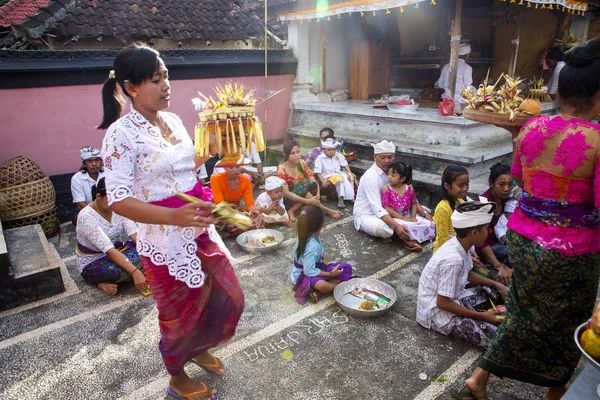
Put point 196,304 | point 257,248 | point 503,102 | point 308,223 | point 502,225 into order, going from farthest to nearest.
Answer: point 257,248, point 502,225, point 308,223, point 503,102, point 196,304

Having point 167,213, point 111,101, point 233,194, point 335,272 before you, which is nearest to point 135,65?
point 111,101

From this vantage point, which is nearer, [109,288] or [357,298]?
[357,298]

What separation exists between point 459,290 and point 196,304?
84.9 inches

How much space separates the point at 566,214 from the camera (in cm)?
227

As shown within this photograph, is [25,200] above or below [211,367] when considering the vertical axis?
above

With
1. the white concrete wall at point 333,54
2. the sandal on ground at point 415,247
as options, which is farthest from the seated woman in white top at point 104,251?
the white concrete wall at point 333,54

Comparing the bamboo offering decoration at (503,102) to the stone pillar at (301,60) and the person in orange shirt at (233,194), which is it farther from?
the stone pillar at (301,60)

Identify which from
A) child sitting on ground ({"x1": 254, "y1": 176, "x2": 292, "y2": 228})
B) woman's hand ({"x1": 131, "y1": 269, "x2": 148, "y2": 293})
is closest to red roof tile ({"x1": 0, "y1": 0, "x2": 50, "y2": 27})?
child sitting on ground ({"x1": 254, "y1": 176, "x2": 292, "y2": 228})

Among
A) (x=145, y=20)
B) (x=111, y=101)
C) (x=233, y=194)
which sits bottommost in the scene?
(x=233, y=194)

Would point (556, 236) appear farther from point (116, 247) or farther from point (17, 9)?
point (17, 9)

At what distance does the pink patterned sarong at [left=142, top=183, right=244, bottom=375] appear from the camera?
252cm

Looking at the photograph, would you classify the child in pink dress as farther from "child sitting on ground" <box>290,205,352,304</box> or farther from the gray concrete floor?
"child sitting on ground" <box>290,205,352,304</box>

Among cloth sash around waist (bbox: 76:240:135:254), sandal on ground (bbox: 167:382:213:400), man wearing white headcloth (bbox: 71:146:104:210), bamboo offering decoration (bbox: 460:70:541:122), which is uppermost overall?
bamboo offering decoration (bbox: 460:70:541:122)

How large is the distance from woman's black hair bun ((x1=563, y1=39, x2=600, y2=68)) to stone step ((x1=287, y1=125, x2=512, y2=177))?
190 inches
